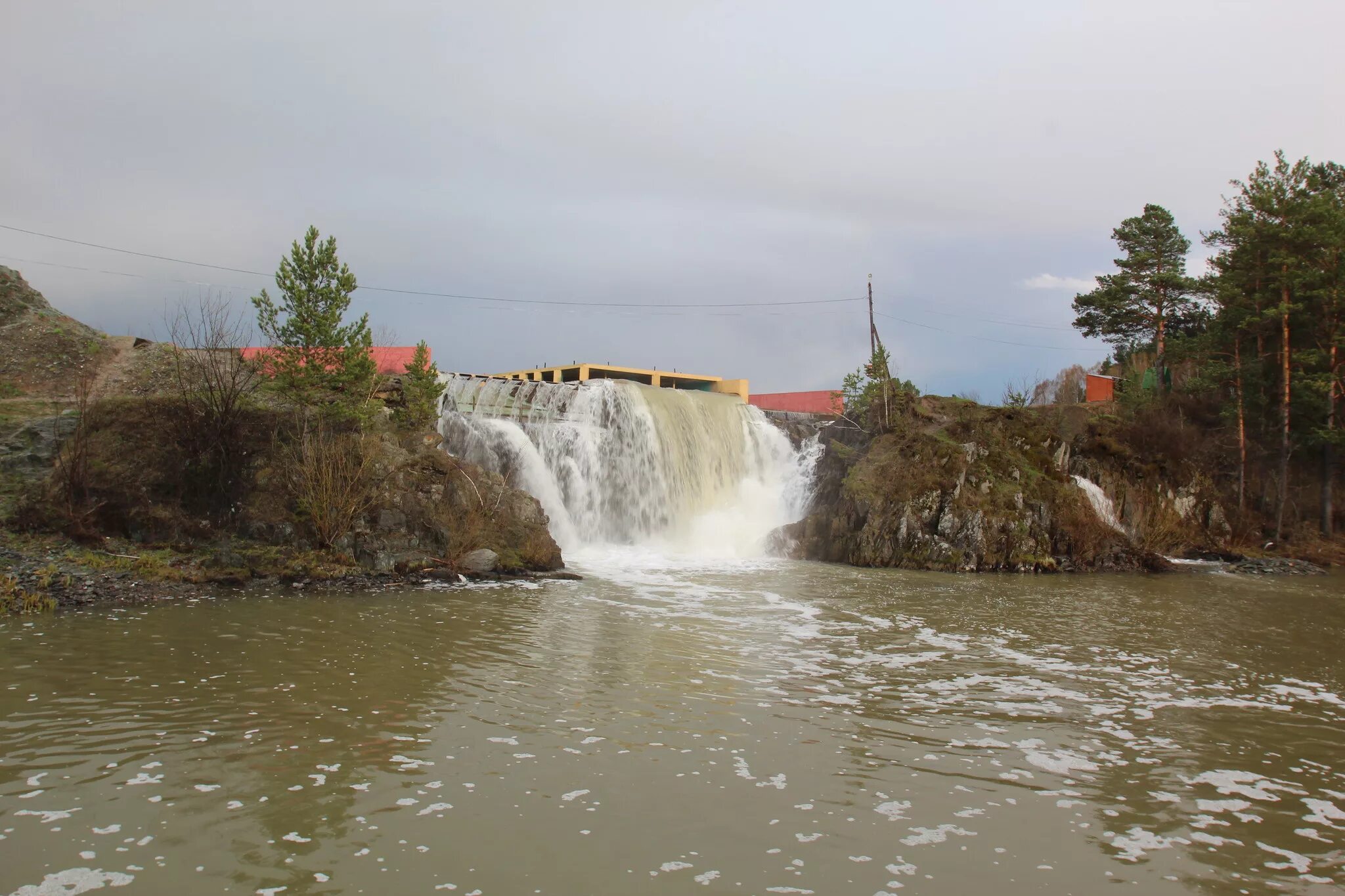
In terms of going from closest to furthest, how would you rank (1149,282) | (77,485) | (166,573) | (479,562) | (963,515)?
1. (166,573)
2. (77,485)
3. (479,562)
4. (963,515)
5. (1149,282)

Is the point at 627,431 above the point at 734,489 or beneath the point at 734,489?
above

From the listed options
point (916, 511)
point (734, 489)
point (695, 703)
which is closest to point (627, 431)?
point (734, 489)

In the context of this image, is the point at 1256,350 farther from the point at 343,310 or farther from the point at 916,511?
the point at 343,310

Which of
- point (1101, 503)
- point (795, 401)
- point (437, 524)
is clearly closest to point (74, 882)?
point (437, 524)

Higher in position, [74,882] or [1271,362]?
[1271,362]

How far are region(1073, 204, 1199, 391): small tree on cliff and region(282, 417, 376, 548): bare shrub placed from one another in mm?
33671

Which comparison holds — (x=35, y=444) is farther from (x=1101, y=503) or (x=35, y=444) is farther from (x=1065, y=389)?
(x=1065, y=389)

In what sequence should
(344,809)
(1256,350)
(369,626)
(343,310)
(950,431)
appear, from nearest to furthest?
1. (344,809)
2. (369,626)
3. (343,310)
4. (950,431)
5. (1256,350)

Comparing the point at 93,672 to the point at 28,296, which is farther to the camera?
the point at 28,296

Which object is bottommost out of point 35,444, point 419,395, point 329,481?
point 329,481

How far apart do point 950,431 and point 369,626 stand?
69.5 ft

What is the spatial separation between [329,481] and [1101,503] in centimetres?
2415

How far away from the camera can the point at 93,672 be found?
365 inches

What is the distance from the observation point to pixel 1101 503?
2786 centimetres
